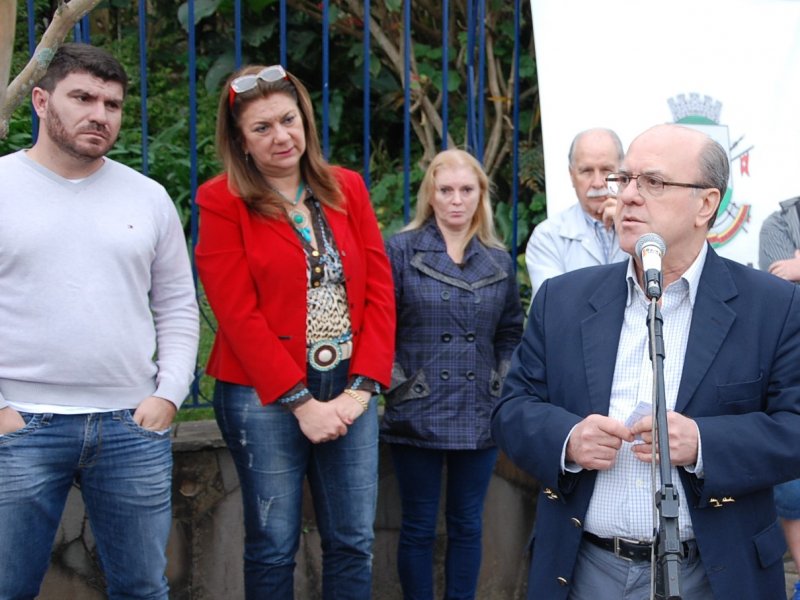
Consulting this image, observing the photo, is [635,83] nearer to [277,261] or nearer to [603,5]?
[603,5]

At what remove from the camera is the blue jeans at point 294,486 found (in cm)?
357

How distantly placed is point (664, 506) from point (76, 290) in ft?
6.29

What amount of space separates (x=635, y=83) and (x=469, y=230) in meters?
1.08

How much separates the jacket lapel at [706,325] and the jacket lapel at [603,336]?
18 cm

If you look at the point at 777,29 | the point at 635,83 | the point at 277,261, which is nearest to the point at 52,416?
the point at 277,261

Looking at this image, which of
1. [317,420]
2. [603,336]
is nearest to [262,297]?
[317,420]

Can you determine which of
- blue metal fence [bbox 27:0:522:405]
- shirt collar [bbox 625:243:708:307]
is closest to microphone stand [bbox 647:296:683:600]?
shirt collar [bbox 625:243:708:307]

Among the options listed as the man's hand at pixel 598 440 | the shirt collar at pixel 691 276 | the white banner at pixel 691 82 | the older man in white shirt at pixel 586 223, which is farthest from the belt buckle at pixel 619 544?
the white banner at pixel 691 82

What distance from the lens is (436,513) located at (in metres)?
4.10

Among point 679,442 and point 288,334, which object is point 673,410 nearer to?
point 679,442

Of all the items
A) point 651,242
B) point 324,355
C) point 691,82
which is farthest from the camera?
point 691,82

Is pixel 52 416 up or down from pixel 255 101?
down

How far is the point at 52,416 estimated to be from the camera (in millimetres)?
3154

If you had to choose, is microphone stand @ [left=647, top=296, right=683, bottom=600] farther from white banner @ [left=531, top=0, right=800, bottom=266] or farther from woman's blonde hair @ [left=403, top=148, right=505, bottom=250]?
white banner @ [left=531, top=0, right=800, bottom=266]
